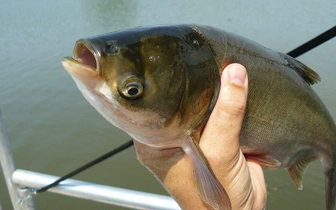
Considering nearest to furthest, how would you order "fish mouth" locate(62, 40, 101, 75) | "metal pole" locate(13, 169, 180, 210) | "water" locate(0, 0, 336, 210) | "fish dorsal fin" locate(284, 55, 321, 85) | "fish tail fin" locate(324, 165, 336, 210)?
"fish mouth" locate(62, 40, 101, 75) < "fish dorsal fin" locate(284, 55, 321, 85) < "metal pole" locate(13, 169, 180, 210) < "fish tail fin" locate(324, 165, 336, 210) < "water" locate(0, 0, 336, 210)

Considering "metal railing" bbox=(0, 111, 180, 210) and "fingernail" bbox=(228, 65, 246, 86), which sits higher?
"fingernail" bbox=(228, 65, 246, 86)

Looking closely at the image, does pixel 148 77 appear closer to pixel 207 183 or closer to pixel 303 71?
pixel 207 183

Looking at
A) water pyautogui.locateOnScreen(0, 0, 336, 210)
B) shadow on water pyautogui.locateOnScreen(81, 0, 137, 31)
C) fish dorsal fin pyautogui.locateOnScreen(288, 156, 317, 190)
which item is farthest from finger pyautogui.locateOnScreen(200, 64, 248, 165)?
shadow on water pyautogui.locateOnScreen(81, 0, 137, 31)

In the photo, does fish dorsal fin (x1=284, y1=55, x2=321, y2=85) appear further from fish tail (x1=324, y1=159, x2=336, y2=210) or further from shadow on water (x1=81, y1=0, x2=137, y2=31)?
shadow on water (x1=81, y1=0, x2=137, y2=31)

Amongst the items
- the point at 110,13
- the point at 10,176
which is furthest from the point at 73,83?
the point at 110,13

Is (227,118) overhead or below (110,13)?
overhead

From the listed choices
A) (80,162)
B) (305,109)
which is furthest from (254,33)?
(305,109)
